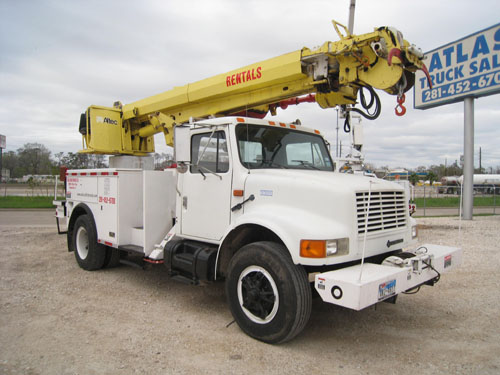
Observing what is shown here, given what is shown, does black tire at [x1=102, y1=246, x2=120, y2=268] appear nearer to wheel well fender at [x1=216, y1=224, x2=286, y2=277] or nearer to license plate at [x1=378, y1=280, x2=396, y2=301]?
wheel well fender at [x1=216, y1=224, x2=286, y2=277]

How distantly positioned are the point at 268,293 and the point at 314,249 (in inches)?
29.0

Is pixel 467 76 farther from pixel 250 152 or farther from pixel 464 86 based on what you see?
pixel 250 152

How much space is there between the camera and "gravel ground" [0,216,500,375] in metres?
3.53

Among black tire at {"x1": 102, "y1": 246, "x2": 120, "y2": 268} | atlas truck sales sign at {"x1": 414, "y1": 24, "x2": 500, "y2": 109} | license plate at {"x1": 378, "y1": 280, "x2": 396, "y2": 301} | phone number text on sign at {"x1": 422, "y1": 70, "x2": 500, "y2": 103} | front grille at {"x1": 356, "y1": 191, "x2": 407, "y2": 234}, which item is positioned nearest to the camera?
license plate at {"x1": 378, "y1": 280, "x2": 396, "y2": 301}

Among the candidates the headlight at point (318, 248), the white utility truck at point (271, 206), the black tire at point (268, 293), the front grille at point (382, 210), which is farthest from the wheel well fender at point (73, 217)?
the front grille at point (382, 210)

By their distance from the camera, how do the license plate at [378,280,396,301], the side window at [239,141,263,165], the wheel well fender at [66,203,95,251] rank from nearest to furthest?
the license plate at [378,280,396,301] → the side window at [239,141,263,165] → the wheel well fender at [66,203,95,251]

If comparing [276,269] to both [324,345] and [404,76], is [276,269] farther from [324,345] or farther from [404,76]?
[404,76]

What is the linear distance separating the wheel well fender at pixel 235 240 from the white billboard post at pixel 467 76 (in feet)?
36.7

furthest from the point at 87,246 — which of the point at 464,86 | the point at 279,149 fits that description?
the point at 464,86

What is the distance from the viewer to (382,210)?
13.8 feet

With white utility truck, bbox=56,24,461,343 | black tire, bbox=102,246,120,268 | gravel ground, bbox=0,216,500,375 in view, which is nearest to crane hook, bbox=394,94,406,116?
white utility truck, bbox=56,24,461,343

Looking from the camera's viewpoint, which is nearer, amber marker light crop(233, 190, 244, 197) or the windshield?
amber marker light crop(233, 190, 244, 197)

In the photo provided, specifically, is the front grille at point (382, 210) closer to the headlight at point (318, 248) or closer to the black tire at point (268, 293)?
the headlight at point (318, 248)

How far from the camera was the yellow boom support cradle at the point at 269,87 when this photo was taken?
14.8ft
